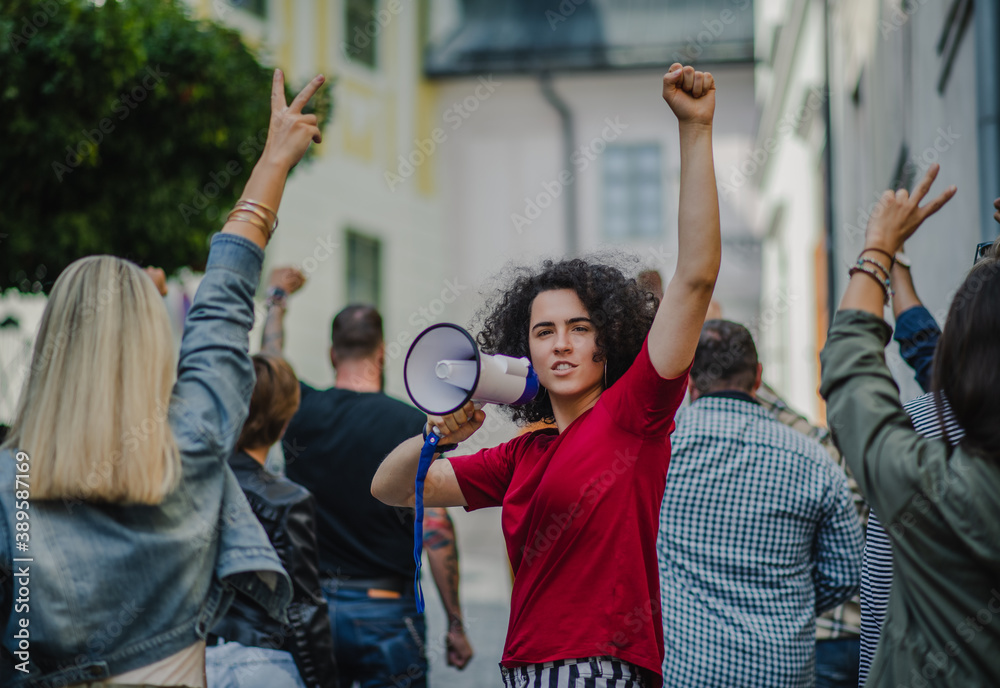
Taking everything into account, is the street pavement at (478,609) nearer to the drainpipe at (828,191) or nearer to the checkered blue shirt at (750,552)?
the checkered blue shirt at (750,552)

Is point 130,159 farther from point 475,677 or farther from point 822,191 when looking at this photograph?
point 822,191

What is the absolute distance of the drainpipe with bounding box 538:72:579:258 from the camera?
63.5ft

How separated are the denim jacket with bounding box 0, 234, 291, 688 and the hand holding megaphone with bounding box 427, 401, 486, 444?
52 centimetres

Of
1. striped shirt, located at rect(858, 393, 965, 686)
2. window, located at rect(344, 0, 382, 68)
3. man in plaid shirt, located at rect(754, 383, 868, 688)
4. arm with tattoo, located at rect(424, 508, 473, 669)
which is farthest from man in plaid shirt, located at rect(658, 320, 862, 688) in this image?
window, located at rect(344, 0, 382, 68)

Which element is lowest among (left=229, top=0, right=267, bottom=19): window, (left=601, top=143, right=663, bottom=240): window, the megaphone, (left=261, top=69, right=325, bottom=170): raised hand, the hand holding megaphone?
the hand holding megaphone

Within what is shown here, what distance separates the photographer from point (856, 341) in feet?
5.97

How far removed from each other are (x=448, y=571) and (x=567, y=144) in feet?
51.8

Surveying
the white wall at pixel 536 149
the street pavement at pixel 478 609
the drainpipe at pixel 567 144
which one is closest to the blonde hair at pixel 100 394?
the street pavement at pixel 478 609

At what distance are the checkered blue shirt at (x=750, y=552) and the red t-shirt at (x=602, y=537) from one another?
1051mm

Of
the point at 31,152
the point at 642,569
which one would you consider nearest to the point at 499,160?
the point at 31,152

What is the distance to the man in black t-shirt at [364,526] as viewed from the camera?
3939mm

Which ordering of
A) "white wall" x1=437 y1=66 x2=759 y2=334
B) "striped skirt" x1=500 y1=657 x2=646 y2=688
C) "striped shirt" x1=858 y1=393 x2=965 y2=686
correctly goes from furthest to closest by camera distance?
1. "white wall" x1=437 y1=66 x2=759 y2=334
2. "striped shirt" x1=858 y1=393 x2=965 y2=686
3. "striped skirt" x1=500 y1=657 x2=646 y2=688

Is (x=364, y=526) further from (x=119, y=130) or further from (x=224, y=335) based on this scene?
(x=119, y=130)

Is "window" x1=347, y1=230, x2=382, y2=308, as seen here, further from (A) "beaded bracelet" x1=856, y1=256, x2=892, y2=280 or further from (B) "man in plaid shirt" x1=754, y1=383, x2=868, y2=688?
(A) "beaded bracelet" x1=856, y1=256, x2=892, y2=280
